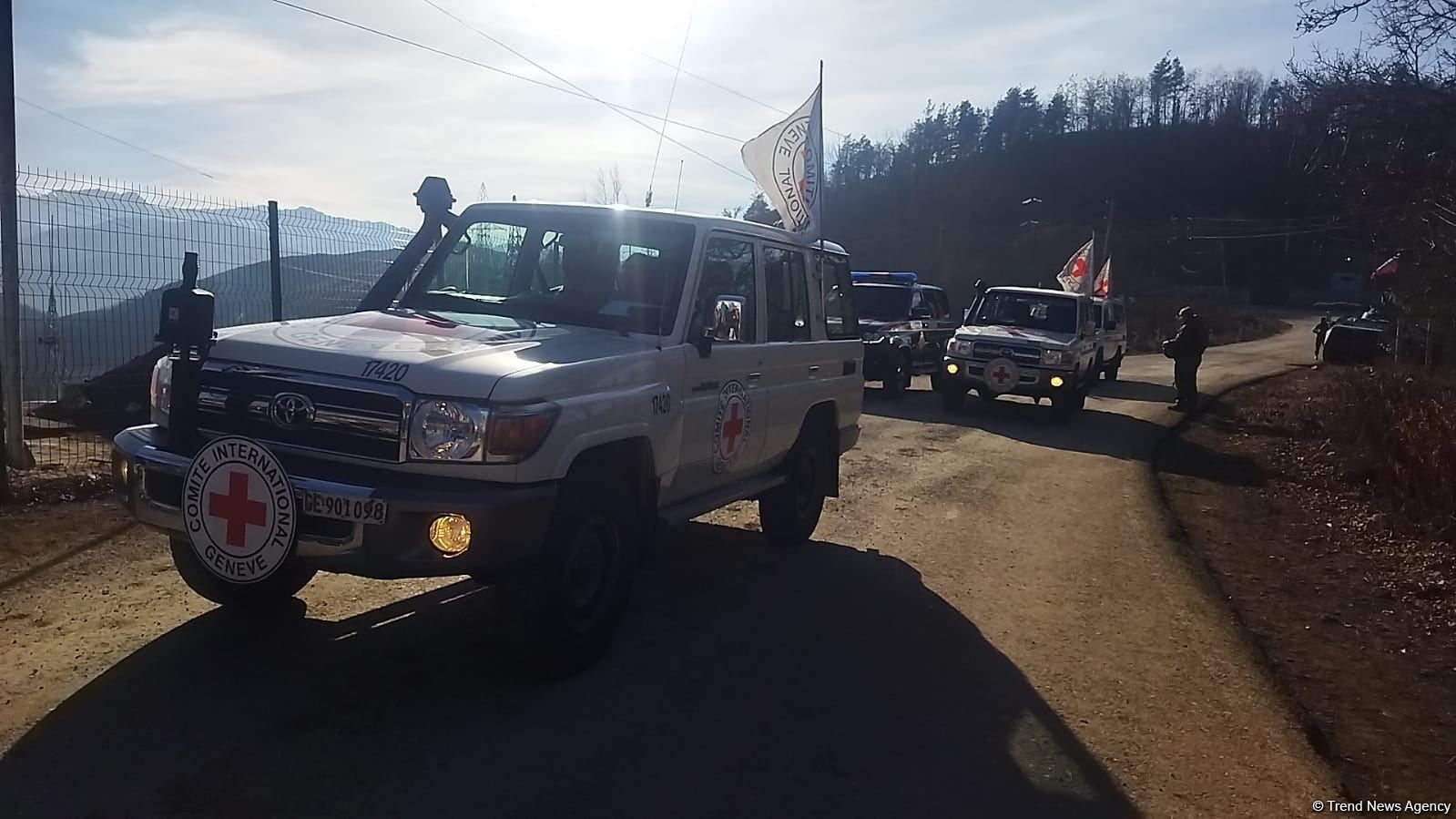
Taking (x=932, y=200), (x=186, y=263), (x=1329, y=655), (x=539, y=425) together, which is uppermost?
(x=932, y=200)

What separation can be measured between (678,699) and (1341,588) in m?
5.17

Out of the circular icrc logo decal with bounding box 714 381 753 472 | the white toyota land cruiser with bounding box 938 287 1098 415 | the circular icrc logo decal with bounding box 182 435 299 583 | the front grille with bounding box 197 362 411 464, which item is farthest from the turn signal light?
the white toyota land cruiser with bounding box 938 287 1098 415

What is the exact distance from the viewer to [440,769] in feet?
13.1

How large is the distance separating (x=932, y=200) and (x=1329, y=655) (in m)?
108

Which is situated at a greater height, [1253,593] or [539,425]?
[539,425]

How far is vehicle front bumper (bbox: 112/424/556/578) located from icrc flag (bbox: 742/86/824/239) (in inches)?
248

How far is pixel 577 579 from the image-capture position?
16.2ft

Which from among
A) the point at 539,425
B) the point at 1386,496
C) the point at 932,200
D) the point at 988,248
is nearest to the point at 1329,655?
the point at 539,425

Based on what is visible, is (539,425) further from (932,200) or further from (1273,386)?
(932,200)

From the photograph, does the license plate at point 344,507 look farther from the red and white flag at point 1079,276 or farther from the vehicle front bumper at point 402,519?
the red and white flag at point 1079,276

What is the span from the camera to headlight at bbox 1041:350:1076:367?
1661 cm

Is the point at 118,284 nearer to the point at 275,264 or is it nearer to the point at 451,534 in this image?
the point at 275,264

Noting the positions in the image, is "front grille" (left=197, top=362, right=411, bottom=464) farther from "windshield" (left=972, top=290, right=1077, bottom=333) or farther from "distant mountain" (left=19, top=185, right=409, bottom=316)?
"windshield" (left=972, top=290, right=1077, bottom=333)

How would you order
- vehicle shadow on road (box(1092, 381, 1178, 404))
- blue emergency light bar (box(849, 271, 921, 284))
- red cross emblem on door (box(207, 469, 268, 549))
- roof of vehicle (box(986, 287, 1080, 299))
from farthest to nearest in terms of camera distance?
vehicle shadow on road (box(1092, 381, 1178, 404))
blue emergency light bar (box(849, 271, 921, 284))
roof of vehicle (box(986, 287, 1080, 299))
red cross emblem on door (box(207, 469, 268, 549))
